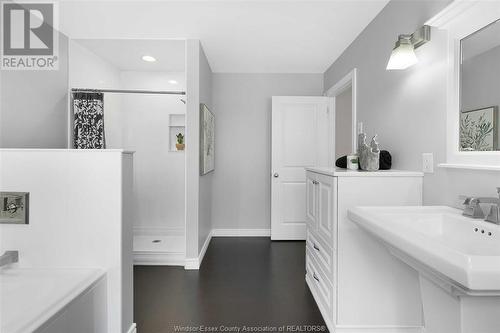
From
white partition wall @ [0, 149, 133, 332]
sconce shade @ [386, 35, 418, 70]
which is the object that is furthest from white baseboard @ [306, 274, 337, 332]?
sconce shade @ [386, 35, 418, 70]

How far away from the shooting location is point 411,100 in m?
2.01

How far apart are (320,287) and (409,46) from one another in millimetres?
1795

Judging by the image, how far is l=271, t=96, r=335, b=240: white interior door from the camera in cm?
391

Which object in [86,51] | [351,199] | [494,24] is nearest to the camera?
[494,24]

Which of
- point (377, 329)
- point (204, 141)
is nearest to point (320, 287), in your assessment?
point (377, 329)

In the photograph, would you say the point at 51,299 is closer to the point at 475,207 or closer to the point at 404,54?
the point at 475,207

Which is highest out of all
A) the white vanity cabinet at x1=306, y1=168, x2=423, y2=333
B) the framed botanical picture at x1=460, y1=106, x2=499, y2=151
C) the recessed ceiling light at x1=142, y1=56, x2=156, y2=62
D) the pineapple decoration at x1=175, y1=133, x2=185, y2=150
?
the recessed ceiling light at x1=142, y1=56, x2=156, y2=62

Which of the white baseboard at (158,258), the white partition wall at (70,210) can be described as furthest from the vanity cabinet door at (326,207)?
the white baseboard at (158,258)

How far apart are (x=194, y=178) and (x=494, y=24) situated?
8.27ft

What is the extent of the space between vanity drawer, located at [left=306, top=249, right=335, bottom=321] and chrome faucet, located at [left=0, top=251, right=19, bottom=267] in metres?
1.91

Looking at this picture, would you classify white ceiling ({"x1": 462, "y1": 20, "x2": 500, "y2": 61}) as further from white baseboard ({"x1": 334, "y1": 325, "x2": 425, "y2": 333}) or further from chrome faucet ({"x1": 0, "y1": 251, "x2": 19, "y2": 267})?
chrome faucet ({"x1": 0, "y1": 251, "x2": 19, "y2": 267})

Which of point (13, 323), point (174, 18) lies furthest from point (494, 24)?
point (13, 323)

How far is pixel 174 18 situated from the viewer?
2.58 m

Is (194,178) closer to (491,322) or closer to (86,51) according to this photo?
(86,51)
